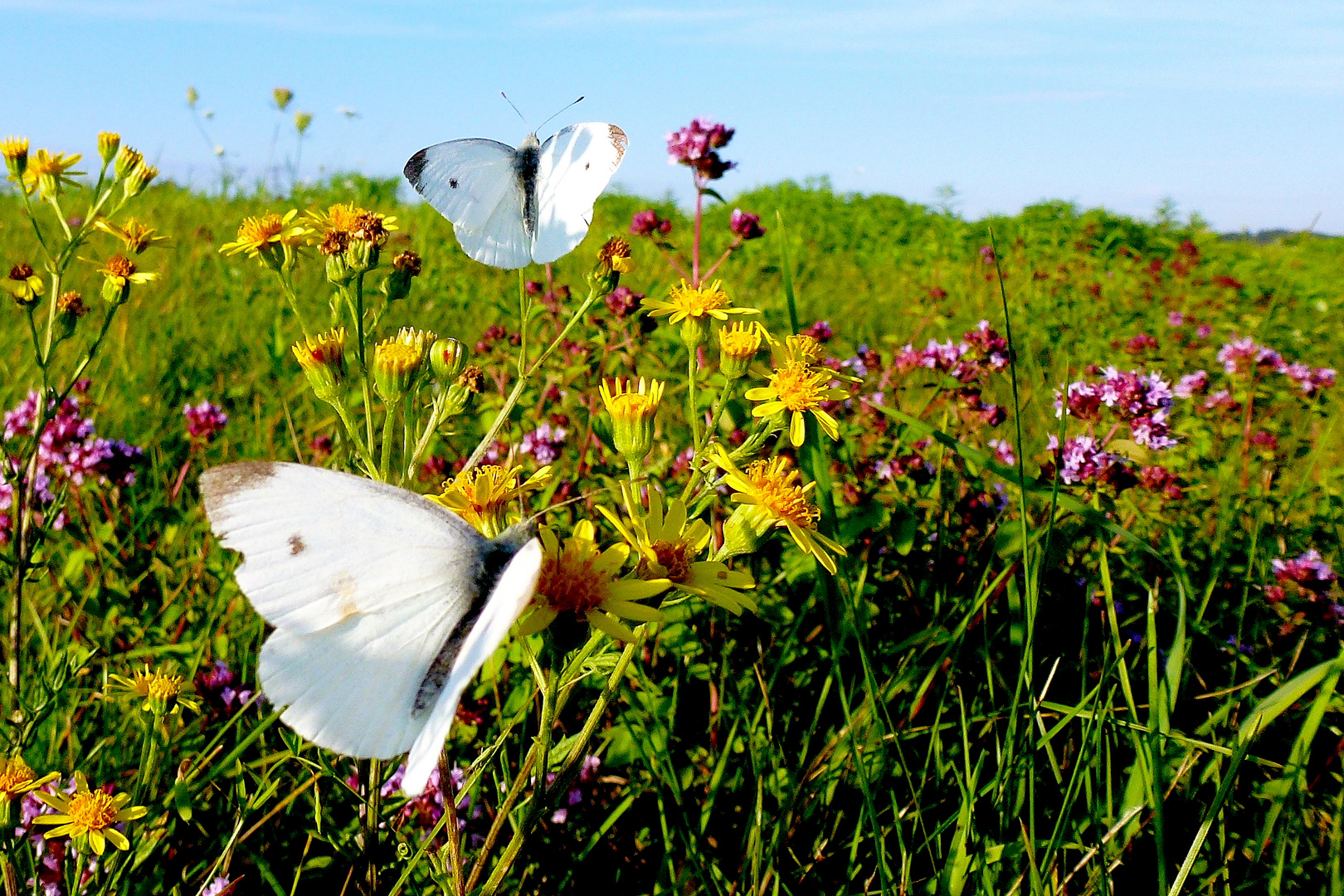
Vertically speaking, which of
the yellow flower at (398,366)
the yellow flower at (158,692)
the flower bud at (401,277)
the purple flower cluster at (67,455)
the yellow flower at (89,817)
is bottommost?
the yellow flower at (89,817)

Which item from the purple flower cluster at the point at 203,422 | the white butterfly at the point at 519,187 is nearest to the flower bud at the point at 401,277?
the white butterfly at the point at 519,187

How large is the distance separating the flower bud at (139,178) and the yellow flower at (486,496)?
1.42 meters

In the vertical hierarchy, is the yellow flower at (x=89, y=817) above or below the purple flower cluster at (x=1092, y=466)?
below

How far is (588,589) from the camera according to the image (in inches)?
45.1

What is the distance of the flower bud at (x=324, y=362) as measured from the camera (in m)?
1.61

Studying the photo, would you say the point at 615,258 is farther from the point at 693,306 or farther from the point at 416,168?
the point at 416,168

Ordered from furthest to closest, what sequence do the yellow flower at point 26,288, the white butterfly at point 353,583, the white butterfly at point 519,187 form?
the yellow flower at point 26,288 < the white butterfly at point 519,187 < the white butterfly at point 353,583

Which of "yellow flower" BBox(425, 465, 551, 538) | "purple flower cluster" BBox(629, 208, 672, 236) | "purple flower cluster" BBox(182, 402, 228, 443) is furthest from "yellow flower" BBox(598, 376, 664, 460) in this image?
"purple flower cluster" BBox(182, 402, 228, 443)

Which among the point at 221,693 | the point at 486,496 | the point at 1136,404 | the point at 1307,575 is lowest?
the point at 221,693

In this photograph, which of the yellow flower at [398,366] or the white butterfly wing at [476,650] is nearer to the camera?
the white butterfly wing at [476,650]

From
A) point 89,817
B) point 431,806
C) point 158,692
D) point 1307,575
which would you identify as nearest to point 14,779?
point 89,817

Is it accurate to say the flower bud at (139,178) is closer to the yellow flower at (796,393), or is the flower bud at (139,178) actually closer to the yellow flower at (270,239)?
the yellow flower at (270,239)

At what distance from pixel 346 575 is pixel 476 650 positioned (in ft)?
1.00

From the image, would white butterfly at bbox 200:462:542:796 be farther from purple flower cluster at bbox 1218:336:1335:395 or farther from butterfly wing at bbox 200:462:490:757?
purple flower cluster at bbox 1218:336:1335:395
